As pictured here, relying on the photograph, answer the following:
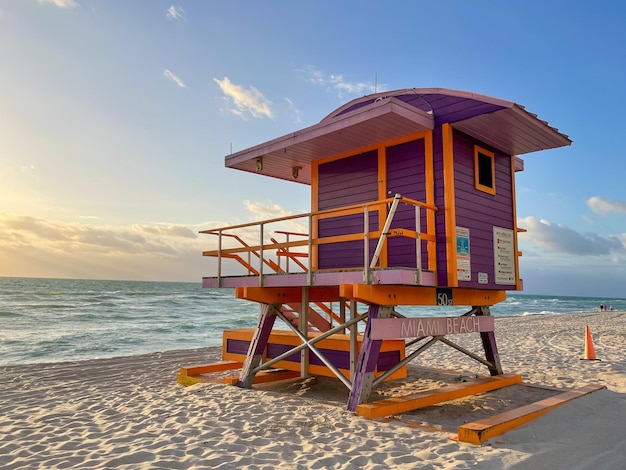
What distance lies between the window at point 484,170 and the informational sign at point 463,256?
1.13 metres

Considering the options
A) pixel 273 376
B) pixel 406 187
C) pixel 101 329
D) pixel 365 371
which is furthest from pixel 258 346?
pixel 101 329

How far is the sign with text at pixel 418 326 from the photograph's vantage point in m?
7.74

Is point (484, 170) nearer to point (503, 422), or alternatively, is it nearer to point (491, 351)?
point (491, 351)

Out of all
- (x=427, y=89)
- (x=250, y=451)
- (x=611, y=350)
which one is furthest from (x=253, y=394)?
(x=611, y=350)

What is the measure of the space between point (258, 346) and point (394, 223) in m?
3.67

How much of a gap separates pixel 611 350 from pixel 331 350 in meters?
11.3

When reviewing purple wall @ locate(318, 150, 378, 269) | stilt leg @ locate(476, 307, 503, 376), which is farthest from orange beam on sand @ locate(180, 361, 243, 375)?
stilt leg @ locate(476, 307, 503, 376)

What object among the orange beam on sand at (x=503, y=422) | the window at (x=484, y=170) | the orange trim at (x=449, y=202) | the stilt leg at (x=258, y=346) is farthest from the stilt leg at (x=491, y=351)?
the stilt leg at (x=258, y=346)

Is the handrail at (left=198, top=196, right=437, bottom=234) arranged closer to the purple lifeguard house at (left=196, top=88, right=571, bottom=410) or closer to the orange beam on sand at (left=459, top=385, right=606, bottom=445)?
the purple lifeguard house at (left=196, top=88, right=571, bottom=410)

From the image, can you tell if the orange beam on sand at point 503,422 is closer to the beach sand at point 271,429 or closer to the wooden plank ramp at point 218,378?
the beach sand at point 271,429

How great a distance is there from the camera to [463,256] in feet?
27.9

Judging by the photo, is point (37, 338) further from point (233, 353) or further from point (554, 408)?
point (554, 408)

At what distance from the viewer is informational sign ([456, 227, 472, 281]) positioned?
836 cm

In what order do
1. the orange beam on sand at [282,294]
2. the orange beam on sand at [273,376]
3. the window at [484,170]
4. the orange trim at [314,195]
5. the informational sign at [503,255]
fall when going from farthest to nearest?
the orange beam on sand at [273,376]
the orange trim at [314,195]
the orange beam on sand at [282,294]
the informational sign at [503,255]
the window at [484,170]
